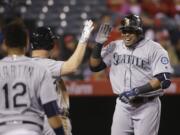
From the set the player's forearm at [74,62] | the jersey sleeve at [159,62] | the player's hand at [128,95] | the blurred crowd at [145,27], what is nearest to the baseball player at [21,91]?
the player's forearm at [74,62]

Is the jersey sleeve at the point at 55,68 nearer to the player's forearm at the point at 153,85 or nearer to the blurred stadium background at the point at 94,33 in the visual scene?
the player's forearm at the point at 153,85

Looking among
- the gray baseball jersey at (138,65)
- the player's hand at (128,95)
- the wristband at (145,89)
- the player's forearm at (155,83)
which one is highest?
the gray baseball jersey at (138,65)

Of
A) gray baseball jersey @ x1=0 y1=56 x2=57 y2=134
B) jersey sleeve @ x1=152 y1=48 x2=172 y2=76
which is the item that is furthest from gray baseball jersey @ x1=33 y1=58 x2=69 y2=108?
jersey sleeve @ x1=152 y1=48 x2=172 y2=76

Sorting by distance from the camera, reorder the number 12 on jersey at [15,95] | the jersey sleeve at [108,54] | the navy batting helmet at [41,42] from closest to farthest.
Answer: the number 12 on jersey at [15,95] → the navy batting helmet at [41,42] → the jersey sleeve at [108,54]

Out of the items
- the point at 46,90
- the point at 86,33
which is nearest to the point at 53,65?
the point at 86,33

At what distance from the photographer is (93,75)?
902cm

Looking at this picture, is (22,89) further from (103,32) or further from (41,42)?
(103,32)

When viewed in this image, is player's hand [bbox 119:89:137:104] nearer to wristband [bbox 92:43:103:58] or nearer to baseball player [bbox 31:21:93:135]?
wristband [bbox 92:43:103:58]

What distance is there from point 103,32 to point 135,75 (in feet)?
1.89

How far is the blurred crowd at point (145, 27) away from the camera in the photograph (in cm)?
941

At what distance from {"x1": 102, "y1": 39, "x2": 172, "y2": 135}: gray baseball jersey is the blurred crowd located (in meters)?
2.34

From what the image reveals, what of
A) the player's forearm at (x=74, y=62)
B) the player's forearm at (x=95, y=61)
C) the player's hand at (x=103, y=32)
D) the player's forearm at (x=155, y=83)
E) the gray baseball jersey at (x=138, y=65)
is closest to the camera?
the player's forearm at (x=74, y=62)

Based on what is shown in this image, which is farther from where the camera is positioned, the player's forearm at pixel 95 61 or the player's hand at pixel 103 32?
the player's forearm at pixel 95 61

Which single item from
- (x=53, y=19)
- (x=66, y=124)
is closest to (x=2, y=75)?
(x=66, y=124)
